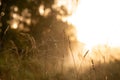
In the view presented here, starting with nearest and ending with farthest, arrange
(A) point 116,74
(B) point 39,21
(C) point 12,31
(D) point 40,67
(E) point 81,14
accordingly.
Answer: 1. (D) point 40,67
2. (A) point 116,74
3. (C) point 12,31
4. (E) point 81,14
5. (B) point 39,21

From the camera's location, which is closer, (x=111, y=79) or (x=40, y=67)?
(x=40, y=67)

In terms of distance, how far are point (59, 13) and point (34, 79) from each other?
25.9 ft

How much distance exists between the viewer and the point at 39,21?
9867 millimetres

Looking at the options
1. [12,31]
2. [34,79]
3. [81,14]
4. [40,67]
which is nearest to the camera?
[34,79]

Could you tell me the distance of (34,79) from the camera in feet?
8.64

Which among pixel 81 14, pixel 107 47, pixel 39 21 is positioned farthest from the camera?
pixel 39 21

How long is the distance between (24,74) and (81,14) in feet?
17.7

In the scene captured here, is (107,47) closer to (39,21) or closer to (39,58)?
(39,58)

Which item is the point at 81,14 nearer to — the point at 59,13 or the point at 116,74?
the point at 59,13

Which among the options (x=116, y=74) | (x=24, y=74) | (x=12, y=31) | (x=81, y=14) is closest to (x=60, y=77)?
(x=24, y=74)

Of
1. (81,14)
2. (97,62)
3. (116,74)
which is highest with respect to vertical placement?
(81,14)

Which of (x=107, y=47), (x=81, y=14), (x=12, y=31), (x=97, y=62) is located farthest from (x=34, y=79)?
(x=81, y=14)

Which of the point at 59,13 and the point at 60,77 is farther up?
the point at 59,13

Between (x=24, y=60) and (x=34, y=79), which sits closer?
(x=34, y=79)
